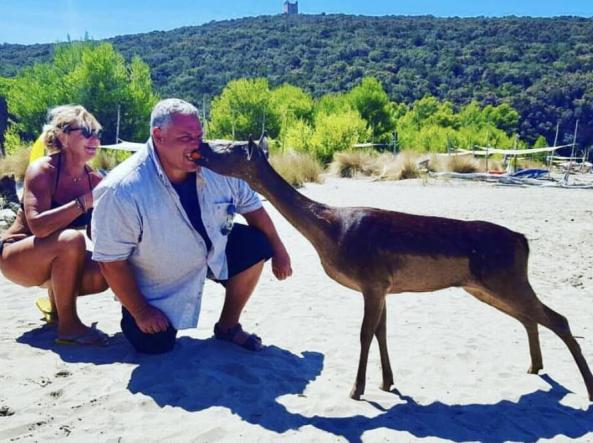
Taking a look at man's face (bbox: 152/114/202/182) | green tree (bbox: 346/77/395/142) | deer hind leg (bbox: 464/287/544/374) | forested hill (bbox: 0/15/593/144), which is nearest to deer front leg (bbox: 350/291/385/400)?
deer hind leg (bbox: 464/287/544/374)

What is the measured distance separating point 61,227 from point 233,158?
5.10ft

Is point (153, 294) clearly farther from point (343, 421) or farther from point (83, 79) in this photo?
point (83, 79)

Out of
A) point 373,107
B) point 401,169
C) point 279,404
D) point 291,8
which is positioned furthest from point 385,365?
point 291,8

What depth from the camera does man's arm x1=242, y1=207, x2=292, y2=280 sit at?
15.9ft

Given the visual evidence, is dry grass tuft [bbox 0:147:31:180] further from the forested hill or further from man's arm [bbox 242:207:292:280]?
the forested hill

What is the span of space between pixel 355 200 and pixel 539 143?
2076 inches

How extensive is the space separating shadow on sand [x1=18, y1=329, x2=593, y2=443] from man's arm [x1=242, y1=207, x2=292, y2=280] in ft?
2.11

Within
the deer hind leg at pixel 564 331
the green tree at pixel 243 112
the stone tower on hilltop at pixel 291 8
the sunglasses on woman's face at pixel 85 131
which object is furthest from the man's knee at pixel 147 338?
the stone tower on hilltop at pixel 291 8

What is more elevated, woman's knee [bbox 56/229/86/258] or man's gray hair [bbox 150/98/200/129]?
man's gray hair [bbox 150/98/200/129]

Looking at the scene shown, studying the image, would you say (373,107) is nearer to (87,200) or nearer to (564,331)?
(87,200)

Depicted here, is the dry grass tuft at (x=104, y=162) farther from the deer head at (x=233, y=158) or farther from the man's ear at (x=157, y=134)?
the deer head at (x=233, y=158)

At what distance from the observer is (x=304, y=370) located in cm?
445

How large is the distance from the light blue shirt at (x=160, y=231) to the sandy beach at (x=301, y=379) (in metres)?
0.49

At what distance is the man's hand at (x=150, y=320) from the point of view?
13.8ft
